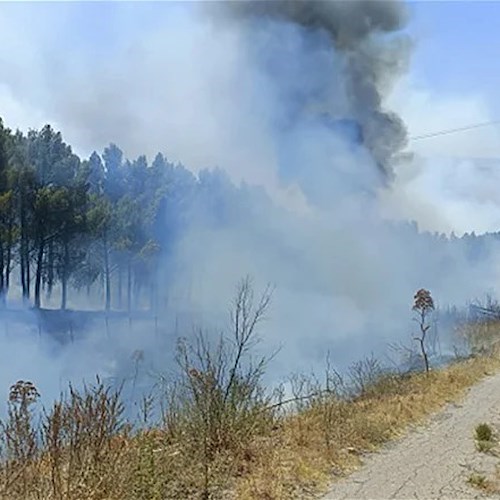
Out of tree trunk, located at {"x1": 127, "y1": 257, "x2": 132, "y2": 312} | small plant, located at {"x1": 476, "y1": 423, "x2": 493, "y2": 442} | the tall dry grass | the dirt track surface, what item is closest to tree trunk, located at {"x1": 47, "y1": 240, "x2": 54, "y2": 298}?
tree trunk, located at {"x1": 127, "y1": 257, "x2": 132, "y2": 312}

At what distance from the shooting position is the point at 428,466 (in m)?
7.44

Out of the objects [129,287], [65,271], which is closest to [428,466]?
[65,271]

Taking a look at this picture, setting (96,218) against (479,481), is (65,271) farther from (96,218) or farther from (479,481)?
(479,481)

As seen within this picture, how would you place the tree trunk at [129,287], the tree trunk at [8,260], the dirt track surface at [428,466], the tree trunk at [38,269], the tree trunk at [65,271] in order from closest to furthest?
the dirt track surface at [428,466], the tree trunk at [8,260], the tree trunk at [38,269], the tree trunk at [65,271], the tree trunk at [129,287]

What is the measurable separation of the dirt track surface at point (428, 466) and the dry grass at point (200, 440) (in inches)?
8.5

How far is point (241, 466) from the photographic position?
6.80m

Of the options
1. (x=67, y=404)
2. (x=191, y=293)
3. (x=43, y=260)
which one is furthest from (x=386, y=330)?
(x=67, y=404)

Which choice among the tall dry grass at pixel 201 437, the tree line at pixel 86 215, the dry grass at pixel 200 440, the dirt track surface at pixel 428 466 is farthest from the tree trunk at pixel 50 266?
the dirt track surface at pixel 428 466

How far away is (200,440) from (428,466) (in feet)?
8.17

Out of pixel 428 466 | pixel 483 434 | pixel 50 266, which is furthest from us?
pixel 50 266

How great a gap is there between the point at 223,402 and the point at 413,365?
10.7 metres

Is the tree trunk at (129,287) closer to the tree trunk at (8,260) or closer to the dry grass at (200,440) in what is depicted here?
the tree trunk at (8,260)

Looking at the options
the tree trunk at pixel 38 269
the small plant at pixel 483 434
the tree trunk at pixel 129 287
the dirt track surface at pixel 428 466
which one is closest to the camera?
the dirt track surface at pixel 428 466

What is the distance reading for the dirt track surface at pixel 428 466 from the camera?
21.3 ft
